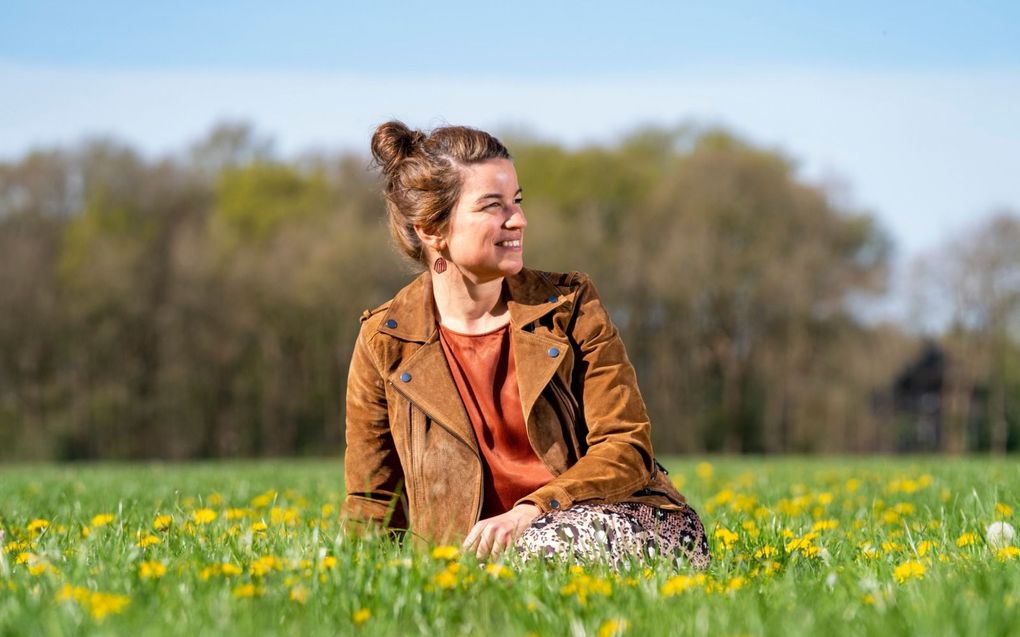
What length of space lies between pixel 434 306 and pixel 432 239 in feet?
1.05

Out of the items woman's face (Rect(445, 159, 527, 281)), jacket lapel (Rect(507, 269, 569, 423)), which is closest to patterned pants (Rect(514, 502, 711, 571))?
jacket lapel (Rect(507, 269, 569, 423))

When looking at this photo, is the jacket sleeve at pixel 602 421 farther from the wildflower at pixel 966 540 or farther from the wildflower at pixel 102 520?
the wildflower at pixel 102 520

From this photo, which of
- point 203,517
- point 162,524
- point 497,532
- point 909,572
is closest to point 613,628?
point 497,532

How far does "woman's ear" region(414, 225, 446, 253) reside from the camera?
4.51 metres

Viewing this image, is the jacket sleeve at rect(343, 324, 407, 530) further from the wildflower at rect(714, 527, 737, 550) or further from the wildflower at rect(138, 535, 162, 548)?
the wildflower at rect(714, 527, 737, 550)

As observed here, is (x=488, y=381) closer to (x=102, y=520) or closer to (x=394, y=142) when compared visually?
(x=394, y=142)

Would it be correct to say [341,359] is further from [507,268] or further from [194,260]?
[507,268]

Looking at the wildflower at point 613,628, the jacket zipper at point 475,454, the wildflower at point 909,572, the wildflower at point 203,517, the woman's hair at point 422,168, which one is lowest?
the wildflower at point 203,517

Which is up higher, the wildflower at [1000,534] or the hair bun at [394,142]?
the hair bun at [394,142]

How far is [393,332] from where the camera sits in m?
4.58

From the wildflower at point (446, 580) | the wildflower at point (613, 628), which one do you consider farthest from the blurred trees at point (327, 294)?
the wildflower at point (613, 628)

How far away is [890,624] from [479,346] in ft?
6.87

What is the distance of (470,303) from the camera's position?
459 centimetres

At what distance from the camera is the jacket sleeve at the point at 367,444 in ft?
15.4
